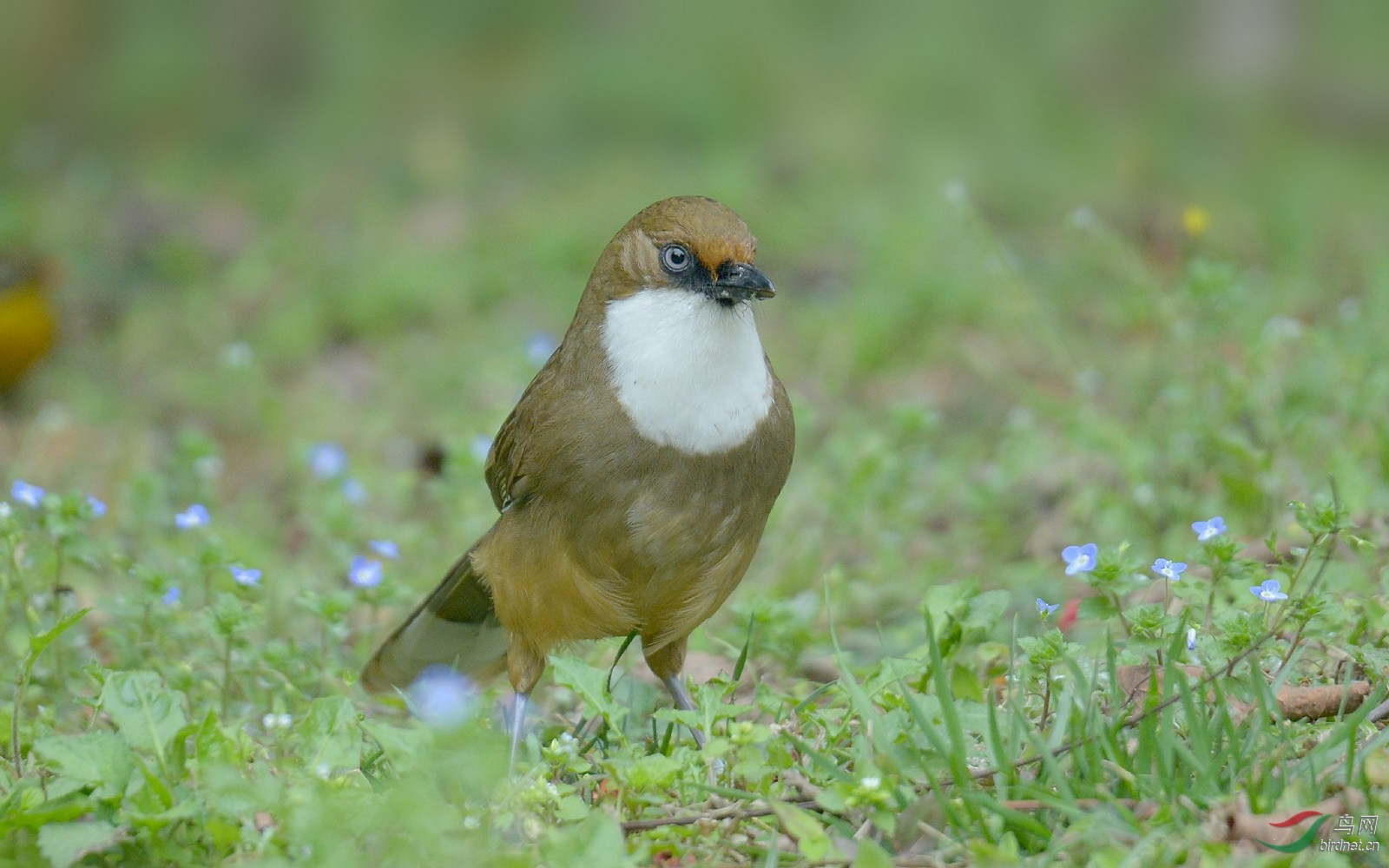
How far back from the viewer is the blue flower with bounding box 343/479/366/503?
16.7 ft

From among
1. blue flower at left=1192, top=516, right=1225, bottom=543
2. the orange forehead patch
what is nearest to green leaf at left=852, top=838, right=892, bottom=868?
blue flower at left=1192, top=516, right=1225, bottom=543

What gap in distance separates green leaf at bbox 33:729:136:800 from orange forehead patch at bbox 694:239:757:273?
1696 millimetres

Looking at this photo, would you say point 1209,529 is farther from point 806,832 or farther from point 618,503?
point 618,503

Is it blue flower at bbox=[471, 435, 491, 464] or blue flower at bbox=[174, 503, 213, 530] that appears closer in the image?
blue flower at bbox=[174, 503, 213, 530]

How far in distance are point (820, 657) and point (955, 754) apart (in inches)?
63.4

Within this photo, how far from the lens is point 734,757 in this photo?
2.90m

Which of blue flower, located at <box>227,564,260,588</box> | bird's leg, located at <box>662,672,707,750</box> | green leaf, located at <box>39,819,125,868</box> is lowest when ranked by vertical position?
green leaf, located at <box>39,819,125,868</box>

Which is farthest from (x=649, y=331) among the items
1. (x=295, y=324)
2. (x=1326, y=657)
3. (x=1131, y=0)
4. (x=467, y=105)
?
(x=1131, y=0)

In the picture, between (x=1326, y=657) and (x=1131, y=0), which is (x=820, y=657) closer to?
(x=1326, y=657)

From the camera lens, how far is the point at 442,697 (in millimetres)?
2686

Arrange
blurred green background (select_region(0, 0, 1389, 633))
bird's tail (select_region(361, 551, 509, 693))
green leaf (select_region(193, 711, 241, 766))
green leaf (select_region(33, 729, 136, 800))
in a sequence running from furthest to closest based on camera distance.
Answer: blurred green background (select_region(0, 0, 1389, 633))
bird's tail (select_region(361, 551, 509, 693))
green leaf (select_region(193, 711, 241, 766))
green leaf (select_region(33, 729, 136, 800))

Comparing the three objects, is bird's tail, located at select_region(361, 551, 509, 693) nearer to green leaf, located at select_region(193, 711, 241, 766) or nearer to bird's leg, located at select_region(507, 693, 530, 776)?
bird's leg, located at select_region(507, 693, 530, 776)

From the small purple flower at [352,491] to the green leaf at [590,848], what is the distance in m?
2.74

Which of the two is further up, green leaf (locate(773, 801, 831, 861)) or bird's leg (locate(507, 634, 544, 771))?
green leaf (locate(773, 801, 831, 861))
